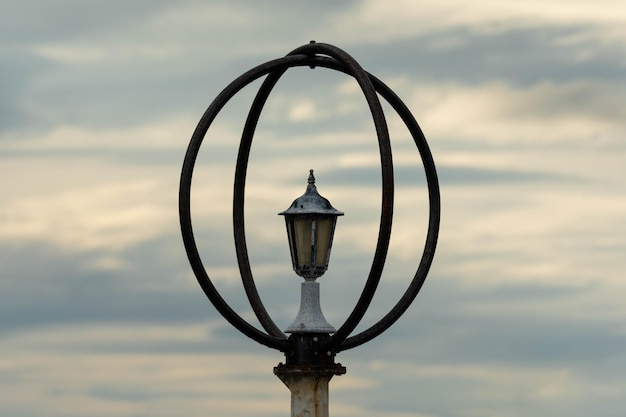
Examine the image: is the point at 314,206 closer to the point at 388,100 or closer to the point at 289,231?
the point at 289,231

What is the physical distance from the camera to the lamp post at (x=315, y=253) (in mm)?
19922

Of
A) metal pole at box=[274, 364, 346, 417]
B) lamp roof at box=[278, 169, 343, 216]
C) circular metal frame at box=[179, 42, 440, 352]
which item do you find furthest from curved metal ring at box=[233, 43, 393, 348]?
lamp roof at box=[278, 169, 343, 216]

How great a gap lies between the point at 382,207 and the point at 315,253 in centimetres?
129

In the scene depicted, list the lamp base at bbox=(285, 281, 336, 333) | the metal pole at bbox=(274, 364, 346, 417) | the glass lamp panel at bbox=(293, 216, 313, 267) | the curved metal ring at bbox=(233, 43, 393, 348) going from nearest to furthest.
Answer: the curved metal ring at bbox=(233, 43, 393, 348)
the metal pole at bbox=(274, 364, 346, 417)
the lamp base at bbox=(285, 281, 336, 333)
the glass lamp panel at bbox=(293, 216, 313, 267)

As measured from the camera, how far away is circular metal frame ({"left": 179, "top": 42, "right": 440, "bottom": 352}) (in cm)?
1980

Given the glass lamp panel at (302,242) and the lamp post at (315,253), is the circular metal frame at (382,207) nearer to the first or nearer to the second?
the lamp post at (315,253)

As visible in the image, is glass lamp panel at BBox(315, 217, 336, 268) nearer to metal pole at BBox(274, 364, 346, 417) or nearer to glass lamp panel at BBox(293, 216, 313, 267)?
glass lamp panel at BBox(293, 216, 313, 267)

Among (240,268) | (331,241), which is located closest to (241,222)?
(240,268)

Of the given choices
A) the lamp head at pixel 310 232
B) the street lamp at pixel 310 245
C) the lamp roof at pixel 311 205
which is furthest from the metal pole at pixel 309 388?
the lamp roof at pixel 311 205

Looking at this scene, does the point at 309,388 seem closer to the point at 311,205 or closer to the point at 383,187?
the point at 311,205

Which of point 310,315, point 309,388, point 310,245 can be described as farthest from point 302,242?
point 309,388

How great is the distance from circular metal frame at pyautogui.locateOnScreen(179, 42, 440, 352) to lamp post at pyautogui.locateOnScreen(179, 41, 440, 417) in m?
0.01

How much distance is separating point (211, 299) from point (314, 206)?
1543 mm

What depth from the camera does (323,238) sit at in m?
20.7
